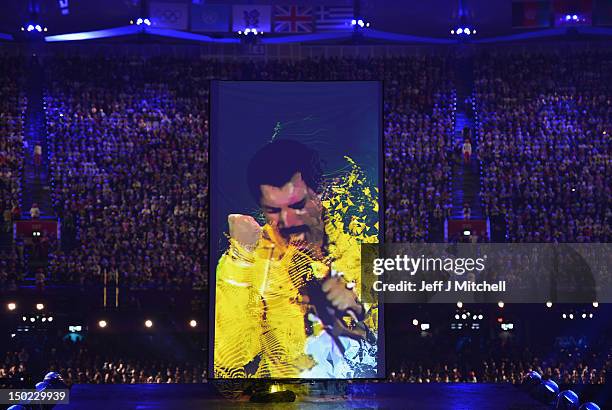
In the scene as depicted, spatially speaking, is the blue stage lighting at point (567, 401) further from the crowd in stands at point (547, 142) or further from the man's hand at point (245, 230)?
the crowd in stands at point (547, 142)

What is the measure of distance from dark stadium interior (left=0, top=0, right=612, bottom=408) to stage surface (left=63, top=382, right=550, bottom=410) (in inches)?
269

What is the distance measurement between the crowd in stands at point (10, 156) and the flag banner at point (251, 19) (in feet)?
19.9

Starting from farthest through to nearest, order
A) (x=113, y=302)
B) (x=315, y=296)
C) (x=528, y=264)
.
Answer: (x=528, y=264), (x=113, y=302), (x=315, y=296)

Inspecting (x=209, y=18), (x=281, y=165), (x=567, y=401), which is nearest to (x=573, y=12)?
(x=209, y=18)

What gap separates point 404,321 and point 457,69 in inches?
391

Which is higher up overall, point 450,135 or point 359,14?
point 359,14

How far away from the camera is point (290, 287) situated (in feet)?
26.4

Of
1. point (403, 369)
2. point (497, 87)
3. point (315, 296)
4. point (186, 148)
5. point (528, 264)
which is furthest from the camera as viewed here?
point (497, 87)

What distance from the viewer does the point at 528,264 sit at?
17891 millimetres

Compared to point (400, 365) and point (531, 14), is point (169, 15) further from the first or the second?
point (400, 365)

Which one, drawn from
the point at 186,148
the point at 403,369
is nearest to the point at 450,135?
the point at 186,148

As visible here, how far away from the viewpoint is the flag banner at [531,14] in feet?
75.8

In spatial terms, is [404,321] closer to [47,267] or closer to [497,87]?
[47,267]

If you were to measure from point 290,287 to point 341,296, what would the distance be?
49 cm
